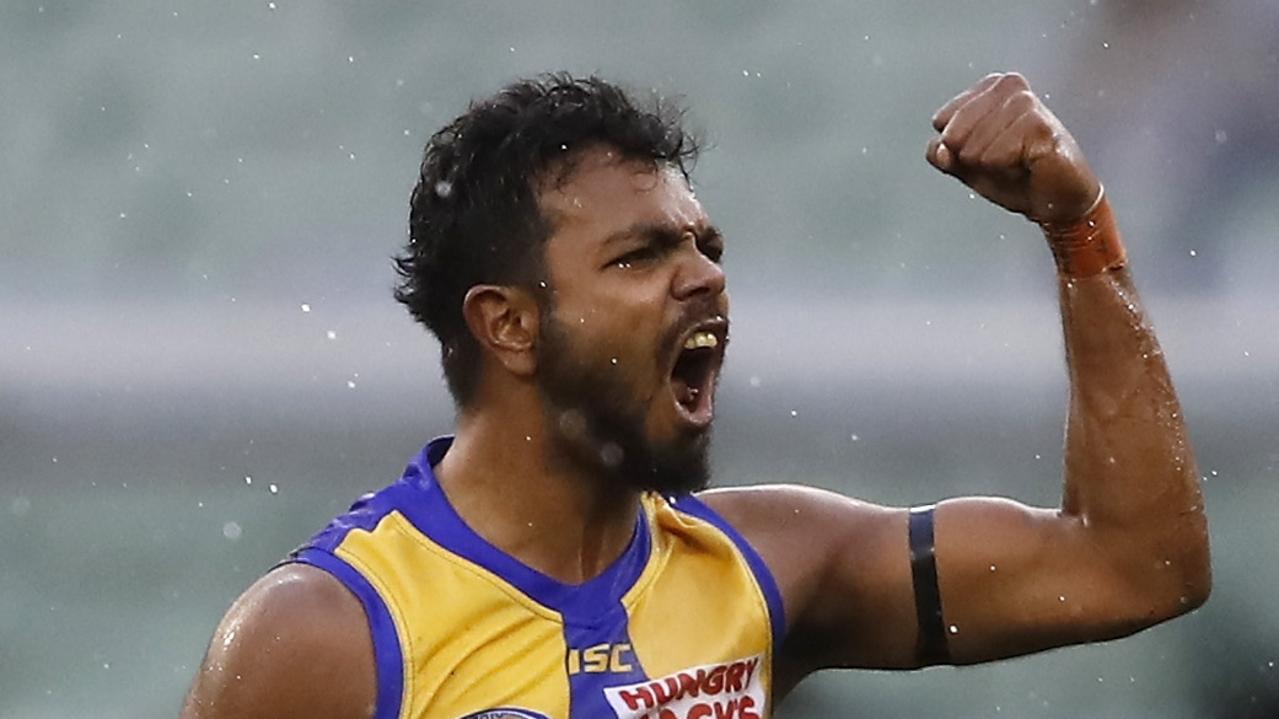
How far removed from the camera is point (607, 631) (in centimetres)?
279

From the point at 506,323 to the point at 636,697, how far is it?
489 mm

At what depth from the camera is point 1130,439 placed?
9.07 feet

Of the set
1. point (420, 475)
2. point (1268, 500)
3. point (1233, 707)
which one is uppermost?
point (420, 475)

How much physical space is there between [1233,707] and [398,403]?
2.21 meters

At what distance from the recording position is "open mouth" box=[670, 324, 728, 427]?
277 cm

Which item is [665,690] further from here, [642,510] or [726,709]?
[642,510]

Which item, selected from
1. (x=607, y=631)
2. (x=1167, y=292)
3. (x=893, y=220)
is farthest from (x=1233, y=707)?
(x=607, y=631)

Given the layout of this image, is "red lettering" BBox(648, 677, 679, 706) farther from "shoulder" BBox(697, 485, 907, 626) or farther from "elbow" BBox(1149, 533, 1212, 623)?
"elbow" BBox(1149, 533, 1212, 623)

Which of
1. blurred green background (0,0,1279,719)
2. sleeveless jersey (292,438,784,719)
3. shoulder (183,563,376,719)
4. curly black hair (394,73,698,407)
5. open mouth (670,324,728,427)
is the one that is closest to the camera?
shoulder (183,563,376,719)

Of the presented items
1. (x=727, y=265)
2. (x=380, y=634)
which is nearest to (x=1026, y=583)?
(x=380, y=634)

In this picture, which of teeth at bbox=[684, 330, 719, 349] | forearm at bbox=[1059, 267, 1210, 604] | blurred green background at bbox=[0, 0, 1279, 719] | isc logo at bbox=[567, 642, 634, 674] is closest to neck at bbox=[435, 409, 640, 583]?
isc logo at bbox=[567, 642, 634, 674]

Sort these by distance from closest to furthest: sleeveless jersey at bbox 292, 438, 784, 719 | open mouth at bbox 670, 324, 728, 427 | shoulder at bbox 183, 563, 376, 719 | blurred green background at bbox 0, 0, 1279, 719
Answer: shoulder at bbox 183, 563, 376, 719 < sleeveless jersey at bbox 292, 438, 784, 719 < open mouth at bbox 670, 324, 728, 427 < blurred green background at bbox 0, 0, 1279, 719

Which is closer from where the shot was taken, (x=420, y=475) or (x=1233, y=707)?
(x=420, y=475)

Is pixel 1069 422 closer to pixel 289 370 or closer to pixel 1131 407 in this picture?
pixel 1131 407
